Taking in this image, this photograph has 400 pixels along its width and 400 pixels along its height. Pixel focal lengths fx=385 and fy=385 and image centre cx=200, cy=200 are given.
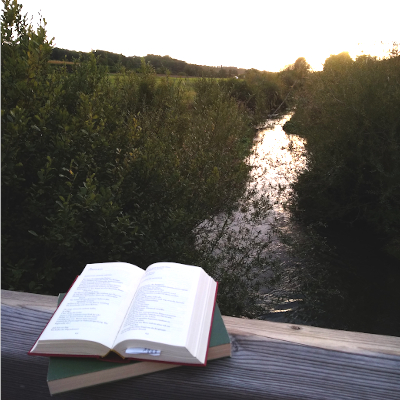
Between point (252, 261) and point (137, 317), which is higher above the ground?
point (137, 317)

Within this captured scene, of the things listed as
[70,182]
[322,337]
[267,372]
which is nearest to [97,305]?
[267,372]

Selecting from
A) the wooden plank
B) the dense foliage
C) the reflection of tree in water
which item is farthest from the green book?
the dense foliage

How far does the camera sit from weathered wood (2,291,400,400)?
2.65 feet

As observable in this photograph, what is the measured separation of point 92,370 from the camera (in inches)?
33.0

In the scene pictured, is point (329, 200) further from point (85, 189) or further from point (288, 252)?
point (85, 189)

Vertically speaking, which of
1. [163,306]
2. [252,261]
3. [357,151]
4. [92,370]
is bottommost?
[252,261]

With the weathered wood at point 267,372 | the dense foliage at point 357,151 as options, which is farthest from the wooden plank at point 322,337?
the dense foliage at point 357,151

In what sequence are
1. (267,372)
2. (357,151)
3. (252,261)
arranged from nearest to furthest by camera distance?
(267,372), (252,261), (357,151)

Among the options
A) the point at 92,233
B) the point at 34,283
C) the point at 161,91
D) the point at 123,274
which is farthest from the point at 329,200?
the point at 123,274

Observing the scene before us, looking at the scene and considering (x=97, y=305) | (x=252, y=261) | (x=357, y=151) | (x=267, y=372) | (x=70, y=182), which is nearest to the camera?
(x=267, y=372)

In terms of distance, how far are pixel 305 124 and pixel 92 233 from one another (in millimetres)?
5779

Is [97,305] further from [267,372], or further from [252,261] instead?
[252,261]

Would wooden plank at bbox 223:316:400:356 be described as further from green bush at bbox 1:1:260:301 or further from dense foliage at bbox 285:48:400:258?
dense foliage at bbox 285:48:400:258

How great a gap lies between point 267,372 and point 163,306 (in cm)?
28
